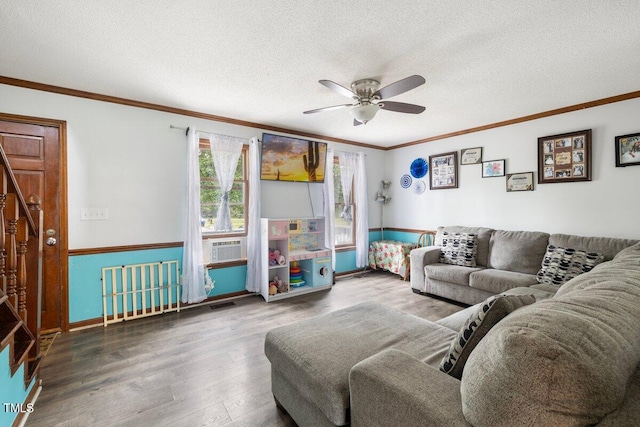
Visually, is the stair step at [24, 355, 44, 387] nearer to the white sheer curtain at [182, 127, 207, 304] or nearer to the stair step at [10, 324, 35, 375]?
the stair step at [10, 324, 35, 375]

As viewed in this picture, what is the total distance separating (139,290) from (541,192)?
4999 millimetres

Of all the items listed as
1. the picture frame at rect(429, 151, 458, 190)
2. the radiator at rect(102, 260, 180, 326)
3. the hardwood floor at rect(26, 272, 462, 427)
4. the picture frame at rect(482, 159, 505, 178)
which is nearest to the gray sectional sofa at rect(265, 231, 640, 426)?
the hardwood floor at rect(26, 272, 462, 427)

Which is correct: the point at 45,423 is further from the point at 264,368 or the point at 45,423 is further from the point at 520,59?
the point at 520,59

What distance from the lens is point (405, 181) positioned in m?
5.39

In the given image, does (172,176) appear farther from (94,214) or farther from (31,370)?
(31,370)

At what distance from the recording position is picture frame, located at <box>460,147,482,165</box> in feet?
14.2

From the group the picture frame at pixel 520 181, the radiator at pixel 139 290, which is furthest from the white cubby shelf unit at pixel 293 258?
the picture frame at pixel 520 181

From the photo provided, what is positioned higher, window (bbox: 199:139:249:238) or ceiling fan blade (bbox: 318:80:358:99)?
ceiling fan blade (bbox: 318:80:358:99)

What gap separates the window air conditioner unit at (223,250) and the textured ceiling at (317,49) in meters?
1.72

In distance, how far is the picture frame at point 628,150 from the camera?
3035mm

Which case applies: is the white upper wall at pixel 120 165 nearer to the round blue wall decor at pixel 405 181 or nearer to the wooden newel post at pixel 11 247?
the wooden newel post at pixel 11 247

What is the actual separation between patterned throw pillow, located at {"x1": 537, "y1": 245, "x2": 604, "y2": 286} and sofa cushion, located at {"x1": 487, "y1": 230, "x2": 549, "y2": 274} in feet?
0.79

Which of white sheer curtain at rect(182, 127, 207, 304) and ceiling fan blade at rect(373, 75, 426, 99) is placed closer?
ceiling fan blade at rect(373, 75, 426, 99)

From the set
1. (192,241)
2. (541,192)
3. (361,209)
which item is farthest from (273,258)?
(541,192)
